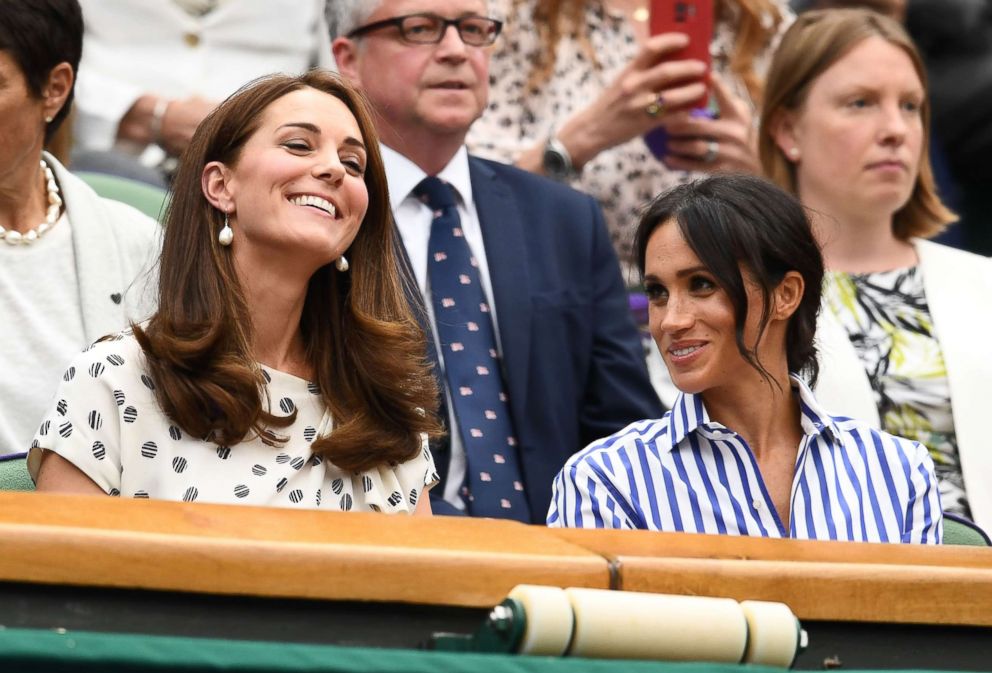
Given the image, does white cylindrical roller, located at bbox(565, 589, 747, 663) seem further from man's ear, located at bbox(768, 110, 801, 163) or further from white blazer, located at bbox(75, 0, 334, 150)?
white blazer, located at bbox(75, 0, 334, 150)

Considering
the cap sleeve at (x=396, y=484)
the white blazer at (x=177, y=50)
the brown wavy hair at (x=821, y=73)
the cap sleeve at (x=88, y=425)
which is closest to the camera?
the cap sleeve at (x=88, y=425)

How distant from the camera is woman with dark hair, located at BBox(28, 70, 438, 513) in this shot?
Answer: 1967mm

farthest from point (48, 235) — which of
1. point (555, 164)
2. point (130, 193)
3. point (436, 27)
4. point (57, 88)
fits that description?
point (555, 164)

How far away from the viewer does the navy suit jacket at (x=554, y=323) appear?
2.71m

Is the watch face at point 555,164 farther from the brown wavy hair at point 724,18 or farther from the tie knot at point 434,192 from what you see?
the tie knot at point 434,192

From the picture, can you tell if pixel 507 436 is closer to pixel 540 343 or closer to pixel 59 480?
pixel 540 343

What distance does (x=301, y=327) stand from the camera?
2256 millimetres

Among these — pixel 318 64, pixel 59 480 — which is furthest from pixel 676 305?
pixel 318 64

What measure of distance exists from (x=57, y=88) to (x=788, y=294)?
1.20 metres

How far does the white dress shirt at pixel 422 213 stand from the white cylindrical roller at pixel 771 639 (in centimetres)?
146

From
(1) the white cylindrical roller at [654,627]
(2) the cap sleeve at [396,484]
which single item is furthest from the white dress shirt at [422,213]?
(1) the white cylindrical roller at [654,627]

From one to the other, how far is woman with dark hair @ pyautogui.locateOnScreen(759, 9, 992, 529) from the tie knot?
2.33 ft

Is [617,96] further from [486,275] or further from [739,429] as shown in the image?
[739,429]

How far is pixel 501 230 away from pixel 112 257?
2.40ft
